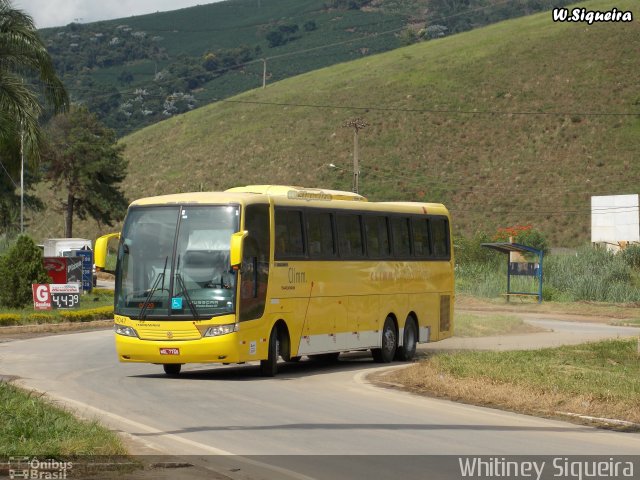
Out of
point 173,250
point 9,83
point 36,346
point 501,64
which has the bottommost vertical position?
point 36,346

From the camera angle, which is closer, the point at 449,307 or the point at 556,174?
the point at 449,307

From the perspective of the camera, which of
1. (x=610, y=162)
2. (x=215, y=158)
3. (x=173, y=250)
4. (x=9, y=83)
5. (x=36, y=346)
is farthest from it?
(x=215, y=158)

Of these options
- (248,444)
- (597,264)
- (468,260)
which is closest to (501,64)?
(468,260)

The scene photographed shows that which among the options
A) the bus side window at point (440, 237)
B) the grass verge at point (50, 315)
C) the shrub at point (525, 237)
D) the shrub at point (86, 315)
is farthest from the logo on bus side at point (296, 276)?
the shrub at point (525, 237)

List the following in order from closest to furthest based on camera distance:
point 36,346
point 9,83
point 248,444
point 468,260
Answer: point 248,444 → point 36,346 → point 9,83 → point 468,260

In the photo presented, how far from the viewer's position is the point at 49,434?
38.2ft

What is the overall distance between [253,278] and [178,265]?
4.25ft

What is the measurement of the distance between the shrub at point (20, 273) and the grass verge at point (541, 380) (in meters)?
21.1

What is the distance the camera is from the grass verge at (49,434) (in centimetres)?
1085

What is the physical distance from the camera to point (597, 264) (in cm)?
5619

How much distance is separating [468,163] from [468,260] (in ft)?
128

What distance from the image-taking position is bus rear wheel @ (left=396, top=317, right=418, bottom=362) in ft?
87.4

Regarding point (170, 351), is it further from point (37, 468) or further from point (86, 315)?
point (86, 315)

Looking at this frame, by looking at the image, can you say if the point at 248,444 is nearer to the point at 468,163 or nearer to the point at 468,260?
the point at 468,260
